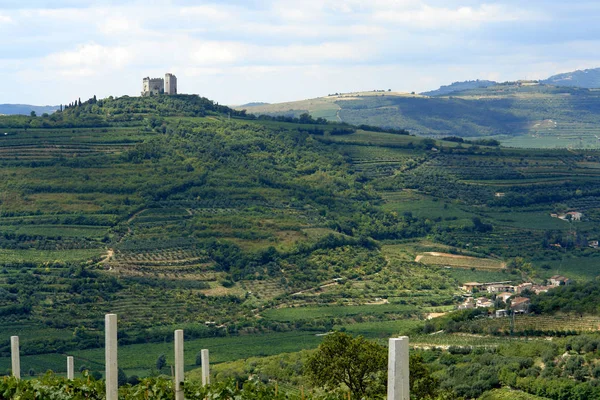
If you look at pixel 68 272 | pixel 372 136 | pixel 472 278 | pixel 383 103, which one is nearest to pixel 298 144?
pixel 372 136

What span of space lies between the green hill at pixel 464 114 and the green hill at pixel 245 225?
251 ft

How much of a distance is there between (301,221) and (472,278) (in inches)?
523

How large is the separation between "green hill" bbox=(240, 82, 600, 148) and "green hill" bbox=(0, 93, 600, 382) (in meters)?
76.5

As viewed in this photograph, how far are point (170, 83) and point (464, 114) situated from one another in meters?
101

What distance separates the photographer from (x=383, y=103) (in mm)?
191250

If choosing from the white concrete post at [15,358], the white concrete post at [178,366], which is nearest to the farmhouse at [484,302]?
the white concrete post at [15,358]

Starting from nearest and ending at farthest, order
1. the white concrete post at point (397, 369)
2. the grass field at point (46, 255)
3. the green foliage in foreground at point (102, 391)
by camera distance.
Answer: the white concrete post at point (397, 369) → the green foliage in foreground at point (102, 391) → the grass field at point (46, 255)

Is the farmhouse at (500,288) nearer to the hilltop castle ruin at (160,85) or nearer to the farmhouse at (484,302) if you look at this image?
the farmhouse at (484,302)

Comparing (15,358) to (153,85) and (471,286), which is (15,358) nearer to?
(471,286)

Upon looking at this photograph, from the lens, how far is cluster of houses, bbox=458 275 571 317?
54169 millimetres

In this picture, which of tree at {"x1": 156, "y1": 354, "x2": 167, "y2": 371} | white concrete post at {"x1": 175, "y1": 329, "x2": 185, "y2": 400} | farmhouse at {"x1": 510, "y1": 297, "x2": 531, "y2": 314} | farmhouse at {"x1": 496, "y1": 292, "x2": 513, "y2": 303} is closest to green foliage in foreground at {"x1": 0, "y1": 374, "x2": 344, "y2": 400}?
white concrete post at {"x1": 175, "y1": 329, "x2": 185, "y2": 400}

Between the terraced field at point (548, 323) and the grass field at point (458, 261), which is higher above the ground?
the terraced field at point (548, 323)

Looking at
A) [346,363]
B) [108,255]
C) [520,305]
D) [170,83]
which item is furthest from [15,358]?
[170,83]

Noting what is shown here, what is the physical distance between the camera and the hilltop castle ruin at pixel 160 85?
100750mm
